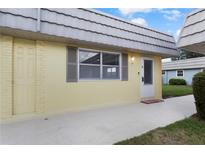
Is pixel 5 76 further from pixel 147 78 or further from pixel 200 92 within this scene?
pixel 147 78

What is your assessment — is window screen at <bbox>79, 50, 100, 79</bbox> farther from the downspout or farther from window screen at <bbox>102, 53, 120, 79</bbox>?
the downspout

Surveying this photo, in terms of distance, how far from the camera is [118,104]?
6453 mm

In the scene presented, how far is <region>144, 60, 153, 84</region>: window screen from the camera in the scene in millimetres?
7488

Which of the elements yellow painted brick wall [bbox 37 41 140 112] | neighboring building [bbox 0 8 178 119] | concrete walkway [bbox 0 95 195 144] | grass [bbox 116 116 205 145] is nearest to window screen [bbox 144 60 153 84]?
neighboring building [bbox 0 8 178 119]

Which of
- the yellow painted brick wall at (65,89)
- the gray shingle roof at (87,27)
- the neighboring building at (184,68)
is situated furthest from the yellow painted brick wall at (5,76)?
the neighboring building at (184,68)

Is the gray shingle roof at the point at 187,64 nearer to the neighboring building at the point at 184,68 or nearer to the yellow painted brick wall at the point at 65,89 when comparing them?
the neighboring building at the point at 184,68

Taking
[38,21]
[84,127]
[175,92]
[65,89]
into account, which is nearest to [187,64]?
[175,92]

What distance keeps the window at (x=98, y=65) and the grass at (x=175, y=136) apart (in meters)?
3.07

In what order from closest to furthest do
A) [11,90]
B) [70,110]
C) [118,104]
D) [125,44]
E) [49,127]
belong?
[49,127], [11,90], [70,110], [125,44], [118,104]

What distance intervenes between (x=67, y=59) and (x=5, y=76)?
6.17 feet

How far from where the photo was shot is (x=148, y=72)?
7.64 m
